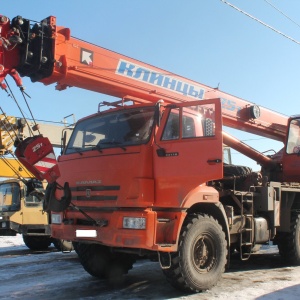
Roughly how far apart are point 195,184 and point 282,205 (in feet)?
11.1

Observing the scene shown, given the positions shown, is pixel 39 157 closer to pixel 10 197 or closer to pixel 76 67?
pixel 76 67

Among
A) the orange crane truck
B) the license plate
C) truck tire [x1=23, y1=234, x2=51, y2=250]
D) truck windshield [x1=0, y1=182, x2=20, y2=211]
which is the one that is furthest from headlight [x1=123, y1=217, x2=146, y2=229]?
truck tire [x1=23, y1=234, x2=51, y2=250]

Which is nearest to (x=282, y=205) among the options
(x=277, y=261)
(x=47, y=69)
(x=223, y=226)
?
(x=277, y=261)

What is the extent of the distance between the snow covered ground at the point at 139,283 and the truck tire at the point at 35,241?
11.6 ft

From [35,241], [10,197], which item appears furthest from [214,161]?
[10,197]

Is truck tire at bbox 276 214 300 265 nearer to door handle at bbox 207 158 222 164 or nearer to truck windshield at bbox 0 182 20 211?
door handle at bbox 207 158 222 164

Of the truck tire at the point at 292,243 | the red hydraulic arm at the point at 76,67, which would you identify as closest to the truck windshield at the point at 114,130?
the red hydraulic arm at the point at 76,67

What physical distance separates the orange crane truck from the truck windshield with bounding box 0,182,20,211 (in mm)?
6551

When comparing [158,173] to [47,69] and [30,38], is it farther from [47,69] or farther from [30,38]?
[30,38]

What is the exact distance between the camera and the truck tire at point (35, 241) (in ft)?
42.9

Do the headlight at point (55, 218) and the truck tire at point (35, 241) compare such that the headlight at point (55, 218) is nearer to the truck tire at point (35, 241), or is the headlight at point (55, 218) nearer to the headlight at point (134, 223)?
the headlight at point (134, 223)

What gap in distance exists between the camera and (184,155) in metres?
5.84

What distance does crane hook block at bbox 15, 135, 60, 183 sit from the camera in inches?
255

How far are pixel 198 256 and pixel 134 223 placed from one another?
1.25m
